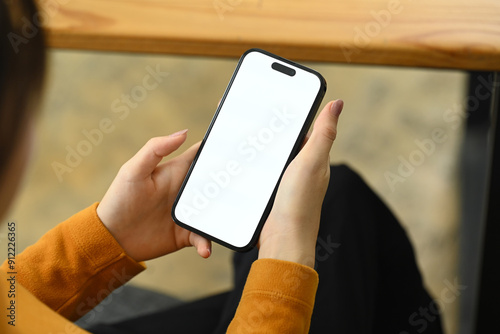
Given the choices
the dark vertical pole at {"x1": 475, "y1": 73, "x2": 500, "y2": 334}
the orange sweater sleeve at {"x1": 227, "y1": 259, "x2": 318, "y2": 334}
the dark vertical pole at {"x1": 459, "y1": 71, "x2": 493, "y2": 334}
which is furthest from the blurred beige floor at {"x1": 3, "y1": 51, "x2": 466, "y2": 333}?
the orange sweater sleeve at {"x1": 227, "y1": 259, "x2": 318, "y2": 334}

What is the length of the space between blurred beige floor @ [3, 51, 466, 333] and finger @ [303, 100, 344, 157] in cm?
61

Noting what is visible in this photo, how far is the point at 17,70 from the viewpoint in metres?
0.32

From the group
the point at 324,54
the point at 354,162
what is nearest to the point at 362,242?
the point at 324,54

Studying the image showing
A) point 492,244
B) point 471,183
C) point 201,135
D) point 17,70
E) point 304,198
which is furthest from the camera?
point 201,135

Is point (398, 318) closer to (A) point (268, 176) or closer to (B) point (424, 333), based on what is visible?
(B) point (424, 333)

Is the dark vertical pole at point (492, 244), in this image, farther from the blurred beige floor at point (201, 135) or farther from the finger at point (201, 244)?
the finger at point (201, 244)

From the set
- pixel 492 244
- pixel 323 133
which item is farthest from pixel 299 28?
pixel 492 244

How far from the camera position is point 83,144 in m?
1.17

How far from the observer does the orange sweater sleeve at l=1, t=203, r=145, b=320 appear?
1.57 ft

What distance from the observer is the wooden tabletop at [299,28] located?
481mm

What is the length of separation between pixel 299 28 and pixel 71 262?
30 centimetres

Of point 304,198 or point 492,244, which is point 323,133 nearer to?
point 304,198

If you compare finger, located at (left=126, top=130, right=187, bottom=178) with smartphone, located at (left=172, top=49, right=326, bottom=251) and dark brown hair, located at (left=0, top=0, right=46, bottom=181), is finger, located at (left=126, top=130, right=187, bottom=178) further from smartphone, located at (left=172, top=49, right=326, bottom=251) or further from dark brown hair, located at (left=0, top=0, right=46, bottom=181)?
dark brown hair, located at (left=0, top=0, right=46, bottom=181)

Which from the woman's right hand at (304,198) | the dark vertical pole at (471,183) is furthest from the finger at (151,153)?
the dark vertical pole at (471,183)
